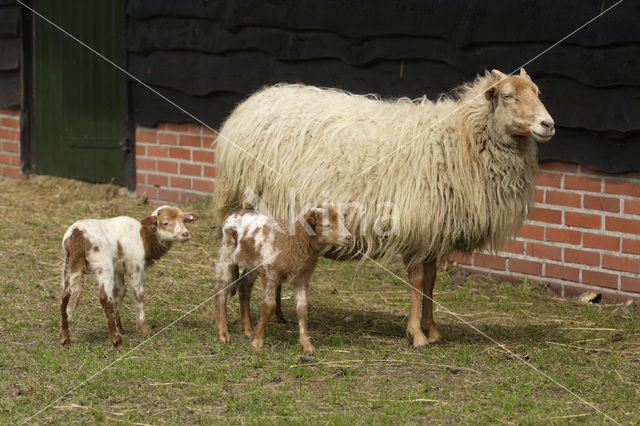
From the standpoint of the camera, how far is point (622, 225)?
628 centimetres

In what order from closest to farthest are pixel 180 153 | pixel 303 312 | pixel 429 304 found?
pixel 303 312 → pixel 429 304 → pixel 180 153

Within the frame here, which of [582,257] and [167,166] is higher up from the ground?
[167,166]

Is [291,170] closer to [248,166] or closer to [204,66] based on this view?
[248,166]

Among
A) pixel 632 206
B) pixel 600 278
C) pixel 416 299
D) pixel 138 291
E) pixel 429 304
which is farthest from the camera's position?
pixel 600 278

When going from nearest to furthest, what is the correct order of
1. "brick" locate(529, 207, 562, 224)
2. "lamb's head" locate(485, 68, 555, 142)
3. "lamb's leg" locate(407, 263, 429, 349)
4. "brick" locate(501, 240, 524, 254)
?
"lamb's head" locate(485, 68, 555, 142)
"lamb's leg" locate(407, 263, 429, 349)
"brick" locate(529, 207, 562, 224)
"brick" locate(501, 240, 524, 254)

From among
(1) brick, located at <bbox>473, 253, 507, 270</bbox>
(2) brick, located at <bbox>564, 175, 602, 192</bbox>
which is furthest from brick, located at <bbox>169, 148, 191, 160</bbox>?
(2) brick, located at <bbox>564, 175, 602, 192</bbox>

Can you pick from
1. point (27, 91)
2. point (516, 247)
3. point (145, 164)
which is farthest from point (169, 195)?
point (516, 247)

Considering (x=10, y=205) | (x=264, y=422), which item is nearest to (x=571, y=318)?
(x=264, y=422)

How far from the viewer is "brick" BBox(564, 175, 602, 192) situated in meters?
6.40

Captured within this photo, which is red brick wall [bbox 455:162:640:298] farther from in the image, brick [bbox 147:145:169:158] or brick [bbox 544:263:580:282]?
brick [bbox 147:145:169:158]

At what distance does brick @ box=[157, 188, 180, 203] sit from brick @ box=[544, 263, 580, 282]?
4.33m

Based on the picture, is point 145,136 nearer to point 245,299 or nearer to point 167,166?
point 167,166

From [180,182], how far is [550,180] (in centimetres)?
429

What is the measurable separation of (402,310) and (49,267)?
9.58 ft
